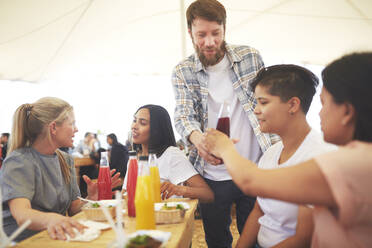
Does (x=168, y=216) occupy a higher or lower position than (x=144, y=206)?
lower

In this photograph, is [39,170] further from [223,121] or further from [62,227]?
[223,121]

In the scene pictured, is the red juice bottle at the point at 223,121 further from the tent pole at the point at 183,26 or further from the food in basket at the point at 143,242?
the tent pole at the point at 183,26

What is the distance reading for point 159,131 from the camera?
2.48m

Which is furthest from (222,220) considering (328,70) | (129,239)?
(328,70)

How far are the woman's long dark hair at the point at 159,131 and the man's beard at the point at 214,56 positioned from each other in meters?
0.65

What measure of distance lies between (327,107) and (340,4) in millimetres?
5885

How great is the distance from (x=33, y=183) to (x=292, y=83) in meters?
1.44

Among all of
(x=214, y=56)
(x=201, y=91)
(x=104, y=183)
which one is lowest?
(x=104, y=183)

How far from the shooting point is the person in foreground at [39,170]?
1.48 m

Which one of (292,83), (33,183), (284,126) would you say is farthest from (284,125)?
(33,183)

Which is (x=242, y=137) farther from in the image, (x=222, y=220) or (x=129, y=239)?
(x=129, y=239)

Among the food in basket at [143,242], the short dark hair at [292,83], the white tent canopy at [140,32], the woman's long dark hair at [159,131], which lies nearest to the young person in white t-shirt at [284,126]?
the short dark hair at [292,83]

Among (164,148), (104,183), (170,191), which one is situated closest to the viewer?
(104,183)

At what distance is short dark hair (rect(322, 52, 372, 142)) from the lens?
92 centimetres
